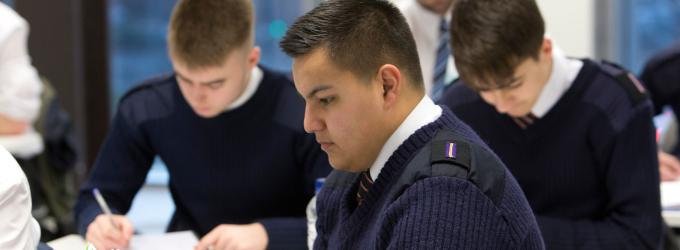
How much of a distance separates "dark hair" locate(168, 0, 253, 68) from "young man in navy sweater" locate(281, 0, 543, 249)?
71cm

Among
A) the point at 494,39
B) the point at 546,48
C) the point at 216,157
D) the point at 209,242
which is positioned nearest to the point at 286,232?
the point at 209,242

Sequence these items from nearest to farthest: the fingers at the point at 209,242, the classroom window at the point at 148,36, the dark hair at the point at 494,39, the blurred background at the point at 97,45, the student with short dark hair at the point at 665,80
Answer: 1. the fingers at the point at 209,242
2. the dark hair at the point at 494,39
3. the student with short dark hair at the point at 665,80
4. the blurred background at the point at 97,45
5. the classroom window at the point at 148,36

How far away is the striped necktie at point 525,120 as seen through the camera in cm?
225

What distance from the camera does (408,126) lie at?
1479mm

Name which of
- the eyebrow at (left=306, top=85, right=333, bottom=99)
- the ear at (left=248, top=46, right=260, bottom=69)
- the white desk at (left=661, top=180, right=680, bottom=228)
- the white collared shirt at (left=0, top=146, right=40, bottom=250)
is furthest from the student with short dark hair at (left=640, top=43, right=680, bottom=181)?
the white collared shirt at (left=0, top=146, right=40, bottom=250)

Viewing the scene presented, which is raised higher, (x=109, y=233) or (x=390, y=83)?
(x=390, y=83)

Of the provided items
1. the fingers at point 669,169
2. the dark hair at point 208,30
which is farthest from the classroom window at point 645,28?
the dark hair at point 208,30

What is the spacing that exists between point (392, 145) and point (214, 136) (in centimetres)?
99

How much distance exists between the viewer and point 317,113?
58.3 inches

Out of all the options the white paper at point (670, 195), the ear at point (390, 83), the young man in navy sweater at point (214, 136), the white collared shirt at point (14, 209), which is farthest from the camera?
the white paper at point (670, 195)

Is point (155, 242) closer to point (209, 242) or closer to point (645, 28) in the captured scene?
point (209, 242)

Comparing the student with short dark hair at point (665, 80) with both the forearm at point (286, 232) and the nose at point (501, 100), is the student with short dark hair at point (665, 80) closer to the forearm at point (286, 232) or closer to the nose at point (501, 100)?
the nose at point (501, 100)

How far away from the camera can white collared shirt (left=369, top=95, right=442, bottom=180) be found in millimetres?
1479

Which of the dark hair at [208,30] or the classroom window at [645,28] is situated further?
the classroom window at [645,28]
